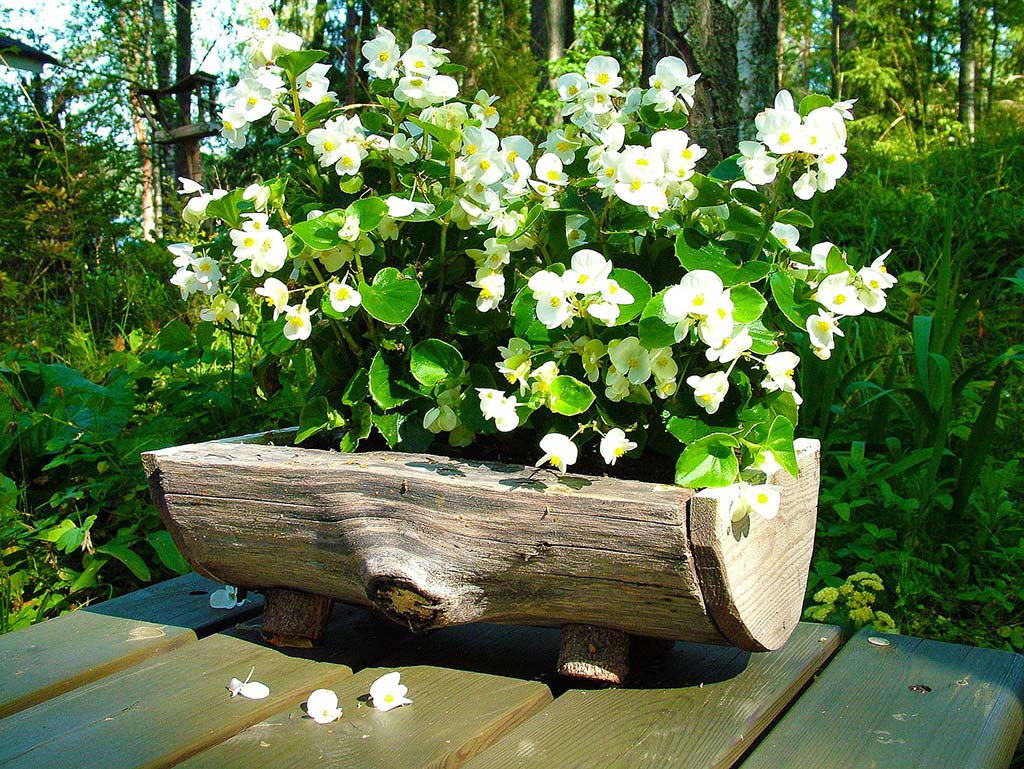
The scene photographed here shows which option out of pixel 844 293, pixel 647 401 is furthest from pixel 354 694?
pixel 844 293

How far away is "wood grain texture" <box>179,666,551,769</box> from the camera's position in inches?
36.5

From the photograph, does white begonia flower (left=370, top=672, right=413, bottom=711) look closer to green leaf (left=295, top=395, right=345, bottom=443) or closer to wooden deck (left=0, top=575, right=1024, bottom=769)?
wooden deck (left=0, top=575, right=1024, bottom=769)

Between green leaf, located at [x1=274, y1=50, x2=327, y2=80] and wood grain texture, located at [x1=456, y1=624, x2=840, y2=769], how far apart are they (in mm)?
886

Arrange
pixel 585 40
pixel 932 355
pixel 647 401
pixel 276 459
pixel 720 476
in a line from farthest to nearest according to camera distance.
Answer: pixel 585 40
pixel 932 355
pixel 276 459
pixel 647 401
pixel 720 476

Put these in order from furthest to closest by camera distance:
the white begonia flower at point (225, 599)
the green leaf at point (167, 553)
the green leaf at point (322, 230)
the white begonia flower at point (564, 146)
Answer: the green leaf at point (167, 553) → the white begonia flower at point (225, 599) → the white begonia flower at point (564, 146) → the green leaf at point (322, 230)

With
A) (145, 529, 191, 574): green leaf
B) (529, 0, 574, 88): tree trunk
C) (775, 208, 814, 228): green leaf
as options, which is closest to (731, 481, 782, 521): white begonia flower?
(775, 208, 814, 228): green leaf

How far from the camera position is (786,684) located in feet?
3.66

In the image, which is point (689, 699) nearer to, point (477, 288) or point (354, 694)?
point (354, 694)

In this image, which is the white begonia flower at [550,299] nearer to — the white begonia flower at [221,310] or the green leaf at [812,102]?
the green leaf at [812,102]

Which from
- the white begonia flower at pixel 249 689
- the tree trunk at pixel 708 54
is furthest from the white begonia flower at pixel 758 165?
the tree trunk at pixel 708 54

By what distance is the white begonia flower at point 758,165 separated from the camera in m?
1.06

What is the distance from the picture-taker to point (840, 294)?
105cm

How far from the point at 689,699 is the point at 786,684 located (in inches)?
5.2

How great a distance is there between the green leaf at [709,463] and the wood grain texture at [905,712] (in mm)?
285
